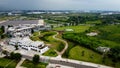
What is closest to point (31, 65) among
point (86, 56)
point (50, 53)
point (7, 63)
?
point (7, 63)

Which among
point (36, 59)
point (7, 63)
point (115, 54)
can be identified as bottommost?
point (7, 63)

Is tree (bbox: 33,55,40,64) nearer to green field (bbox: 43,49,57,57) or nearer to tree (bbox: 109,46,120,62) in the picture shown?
green field (bbox: 43,49,57,57)

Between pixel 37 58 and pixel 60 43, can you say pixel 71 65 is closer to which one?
pixel 37 58

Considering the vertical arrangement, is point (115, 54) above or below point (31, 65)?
above

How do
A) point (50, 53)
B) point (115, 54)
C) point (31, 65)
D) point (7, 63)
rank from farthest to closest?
point (50, 53) → point (7, 63) → point (115, 54) → point (31, 65)

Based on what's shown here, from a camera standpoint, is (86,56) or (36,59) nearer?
(36,59)

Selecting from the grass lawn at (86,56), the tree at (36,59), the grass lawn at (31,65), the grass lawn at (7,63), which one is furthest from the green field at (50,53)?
the grass lawn at (7,63)

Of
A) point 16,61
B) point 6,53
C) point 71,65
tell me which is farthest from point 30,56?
point 71,65

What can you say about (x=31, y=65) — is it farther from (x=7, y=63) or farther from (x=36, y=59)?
(x=7, y=63)

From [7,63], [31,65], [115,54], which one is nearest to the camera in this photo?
[31,65]

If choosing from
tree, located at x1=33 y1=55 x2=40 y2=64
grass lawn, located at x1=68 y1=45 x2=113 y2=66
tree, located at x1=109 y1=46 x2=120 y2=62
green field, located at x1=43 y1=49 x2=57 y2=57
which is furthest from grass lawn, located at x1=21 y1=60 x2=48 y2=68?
tree, located at x1=109 y1=46 x2=120 y2=62
